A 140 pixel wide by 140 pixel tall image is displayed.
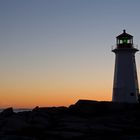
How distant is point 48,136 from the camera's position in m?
20.9

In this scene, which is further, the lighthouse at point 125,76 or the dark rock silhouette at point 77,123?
the lighthouse at point 125,76

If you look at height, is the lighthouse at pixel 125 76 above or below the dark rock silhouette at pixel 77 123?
above

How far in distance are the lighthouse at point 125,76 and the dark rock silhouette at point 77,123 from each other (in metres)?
11.6

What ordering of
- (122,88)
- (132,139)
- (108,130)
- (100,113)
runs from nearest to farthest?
(132,139)
(108,130)
(100,113)
(122,88)

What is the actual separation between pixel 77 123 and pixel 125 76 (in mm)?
16492

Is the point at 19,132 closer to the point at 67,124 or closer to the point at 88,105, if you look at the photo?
the point at 67,124

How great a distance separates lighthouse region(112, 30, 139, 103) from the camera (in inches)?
1496

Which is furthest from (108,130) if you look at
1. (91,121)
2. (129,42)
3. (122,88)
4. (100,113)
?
(129,42)

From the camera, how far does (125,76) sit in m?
38.1

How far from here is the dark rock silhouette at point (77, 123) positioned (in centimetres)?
2077

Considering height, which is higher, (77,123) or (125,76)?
(125,76)

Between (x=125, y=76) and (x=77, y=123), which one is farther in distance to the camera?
(x=125, y=76)

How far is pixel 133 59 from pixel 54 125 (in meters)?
18.4

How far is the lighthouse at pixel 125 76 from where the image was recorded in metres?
38.0
